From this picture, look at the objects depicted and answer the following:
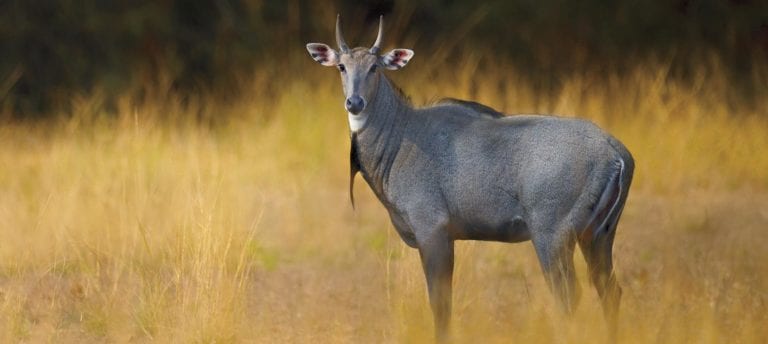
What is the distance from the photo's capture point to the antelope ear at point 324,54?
7655 millimetres

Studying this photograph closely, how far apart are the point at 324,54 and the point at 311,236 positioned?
276cm

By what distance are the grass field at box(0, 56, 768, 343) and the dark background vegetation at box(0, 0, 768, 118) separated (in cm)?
296

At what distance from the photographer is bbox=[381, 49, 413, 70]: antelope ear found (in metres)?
7.58

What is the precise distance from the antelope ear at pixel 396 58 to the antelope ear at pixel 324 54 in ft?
0.83

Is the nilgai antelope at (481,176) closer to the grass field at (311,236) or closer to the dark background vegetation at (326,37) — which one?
the grass field at (311,236)

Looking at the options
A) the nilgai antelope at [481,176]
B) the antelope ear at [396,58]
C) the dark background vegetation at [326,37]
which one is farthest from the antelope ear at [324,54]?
the dark background vegetation at [326,37]

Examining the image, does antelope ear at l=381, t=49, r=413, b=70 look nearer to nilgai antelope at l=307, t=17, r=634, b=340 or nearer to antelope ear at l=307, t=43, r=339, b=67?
nilgai antelope at l=307, t=17, r=634, b=340

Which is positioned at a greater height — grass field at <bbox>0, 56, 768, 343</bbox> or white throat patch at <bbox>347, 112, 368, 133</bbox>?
white throat patch at <bbox>347, 112, 368, 133</bbox>

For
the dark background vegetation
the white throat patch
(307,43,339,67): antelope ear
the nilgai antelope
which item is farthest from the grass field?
the dark background vegetation

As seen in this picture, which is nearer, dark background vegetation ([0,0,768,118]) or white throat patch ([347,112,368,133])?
white throat patch ([347,112,368,133])

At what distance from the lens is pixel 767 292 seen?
8.47m

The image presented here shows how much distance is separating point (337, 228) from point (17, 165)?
3.74m

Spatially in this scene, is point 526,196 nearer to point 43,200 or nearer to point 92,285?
point 92,285

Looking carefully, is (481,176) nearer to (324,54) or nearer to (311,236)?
(324,54)
